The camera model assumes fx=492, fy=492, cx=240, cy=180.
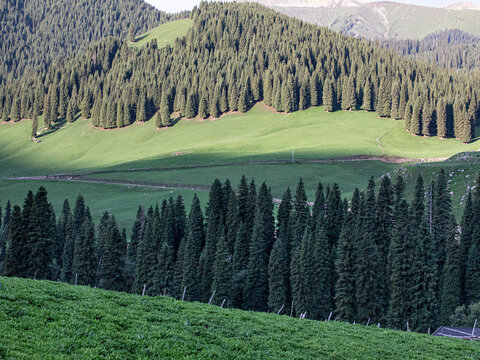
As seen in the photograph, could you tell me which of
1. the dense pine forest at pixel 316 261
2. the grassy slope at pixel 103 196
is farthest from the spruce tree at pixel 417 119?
the dense pine forest at pixel 316 261

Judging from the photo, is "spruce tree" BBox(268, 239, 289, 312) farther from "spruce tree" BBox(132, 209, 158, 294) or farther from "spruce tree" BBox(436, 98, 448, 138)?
"spruce tree" BBox(436, 98, 448, 138)

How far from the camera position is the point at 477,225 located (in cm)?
6694

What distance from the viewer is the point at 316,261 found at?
213 feet

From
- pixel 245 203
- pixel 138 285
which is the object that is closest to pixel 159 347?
pixel 138 285

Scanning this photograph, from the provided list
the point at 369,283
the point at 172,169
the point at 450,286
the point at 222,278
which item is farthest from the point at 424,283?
the point at 172,169

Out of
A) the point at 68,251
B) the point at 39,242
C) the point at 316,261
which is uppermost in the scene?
the point at 39,242

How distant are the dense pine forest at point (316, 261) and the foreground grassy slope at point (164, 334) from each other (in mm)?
22865

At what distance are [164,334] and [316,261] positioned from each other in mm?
44207

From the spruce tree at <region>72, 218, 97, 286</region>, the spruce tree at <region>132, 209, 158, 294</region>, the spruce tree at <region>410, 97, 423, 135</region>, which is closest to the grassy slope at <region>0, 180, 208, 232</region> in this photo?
the spruce tree at <region>72, 218, 97, 286</region>

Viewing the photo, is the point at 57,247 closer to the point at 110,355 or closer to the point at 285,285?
the point at 285,285

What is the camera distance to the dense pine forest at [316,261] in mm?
60562

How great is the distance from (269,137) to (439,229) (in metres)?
120

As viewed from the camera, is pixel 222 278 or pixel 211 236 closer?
pixel 222 278

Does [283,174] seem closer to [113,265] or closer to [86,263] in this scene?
[86,263]
